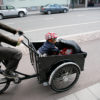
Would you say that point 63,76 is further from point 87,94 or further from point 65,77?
point 87,94

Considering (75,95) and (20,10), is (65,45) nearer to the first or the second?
(75,95)

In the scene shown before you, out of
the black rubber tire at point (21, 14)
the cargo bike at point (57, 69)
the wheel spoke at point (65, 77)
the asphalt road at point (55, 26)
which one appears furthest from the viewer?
the black rubber tire at point (21, 14)

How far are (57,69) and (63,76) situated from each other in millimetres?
346

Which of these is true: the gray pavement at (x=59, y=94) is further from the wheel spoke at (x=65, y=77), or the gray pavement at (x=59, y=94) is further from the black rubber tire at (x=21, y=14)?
the black rubber tire at (x=21, y=14)

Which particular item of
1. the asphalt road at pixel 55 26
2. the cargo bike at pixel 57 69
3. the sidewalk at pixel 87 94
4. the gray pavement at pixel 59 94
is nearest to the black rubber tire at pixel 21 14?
the asphalt road at pixel 55 26

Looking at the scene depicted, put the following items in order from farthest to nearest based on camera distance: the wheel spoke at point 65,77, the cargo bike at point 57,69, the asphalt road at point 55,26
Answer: the asphalt road at point 55,26 → the wheel spoke at point 65,77 → the cargo bike at point 57,69

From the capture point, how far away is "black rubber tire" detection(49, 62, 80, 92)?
272cm

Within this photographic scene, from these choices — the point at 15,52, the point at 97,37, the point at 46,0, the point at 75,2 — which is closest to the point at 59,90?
the point at 15,52

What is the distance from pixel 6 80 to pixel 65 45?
1.50 m

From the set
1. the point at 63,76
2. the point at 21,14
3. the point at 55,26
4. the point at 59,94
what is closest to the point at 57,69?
the point at 63,76

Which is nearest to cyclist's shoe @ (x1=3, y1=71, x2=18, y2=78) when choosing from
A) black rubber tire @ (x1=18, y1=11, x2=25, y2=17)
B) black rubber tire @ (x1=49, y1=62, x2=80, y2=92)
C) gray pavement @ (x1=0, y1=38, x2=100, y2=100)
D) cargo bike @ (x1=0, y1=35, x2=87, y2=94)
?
cargo bike @ (x1=0, y1=35, x2=87, y2=94)

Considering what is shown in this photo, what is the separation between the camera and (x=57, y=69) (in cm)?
267

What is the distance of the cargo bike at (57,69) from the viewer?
2641 millimetres

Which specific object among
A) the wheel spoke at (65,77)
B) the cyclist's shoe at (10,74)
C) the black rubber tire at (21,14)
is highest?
the black rubber tire at (21,14)
